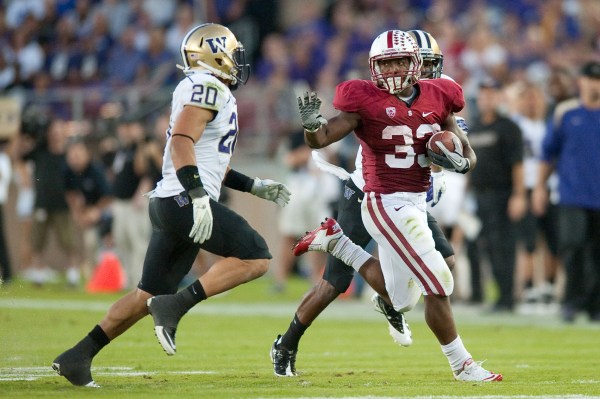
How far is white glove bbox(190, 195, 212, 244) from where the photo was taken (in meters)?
6.59

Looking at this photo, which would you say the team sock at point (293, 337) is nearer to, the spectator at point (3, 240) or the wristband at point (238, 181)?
the wristband at point (238, 181)

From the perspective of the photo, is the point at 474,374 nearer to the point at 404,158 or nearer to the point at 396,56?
the point at 404,158

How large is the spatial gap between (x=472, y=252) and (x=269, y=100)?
533cm

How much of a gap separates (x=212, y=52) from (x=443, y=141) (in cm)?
137

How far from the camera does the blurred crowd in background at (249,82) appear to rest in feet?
49.4

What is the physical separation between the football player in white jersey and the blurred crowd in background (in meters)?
6.04

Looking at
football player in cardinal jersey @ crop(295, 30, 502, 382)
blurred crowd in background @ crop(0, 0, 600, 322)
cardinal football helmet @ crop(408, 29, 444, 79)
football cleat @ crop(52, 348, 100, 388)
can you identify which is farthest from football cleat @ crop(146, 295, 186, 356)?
blurred crowd in background @ crop(0, 0, 600, 322)

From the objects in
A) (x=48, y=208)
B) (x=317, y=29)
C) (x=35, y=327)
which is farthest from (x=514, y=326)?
(x=317, y=29)

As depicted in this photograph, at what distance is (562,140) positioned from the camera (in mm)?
11414

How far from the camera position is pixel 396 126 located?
6992 millimetres

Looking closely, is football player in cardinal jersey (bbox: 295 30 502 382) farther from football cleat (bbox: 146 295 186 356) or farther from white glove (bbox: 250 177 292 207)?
football cleat (bbox: 146 295 186 356)

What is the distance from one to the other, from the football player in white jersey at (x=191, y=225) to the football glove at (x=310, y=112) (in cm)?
44

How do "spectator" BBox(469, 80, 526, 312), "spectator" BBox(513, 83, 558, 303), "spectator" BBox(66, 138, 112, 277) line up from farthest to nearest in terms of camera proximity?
1. "spectator" BBox(66, 138, 112, 277)
2. "spectator" BBox(513, 83, 558, 303)
3. "spectator" BBox(469, 80, 526, 312)

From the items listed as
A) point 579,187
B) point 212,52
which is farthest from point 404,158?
point 579,187
